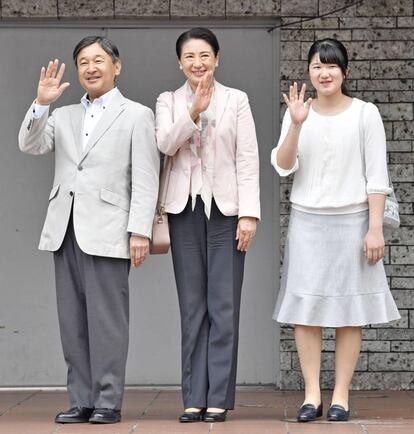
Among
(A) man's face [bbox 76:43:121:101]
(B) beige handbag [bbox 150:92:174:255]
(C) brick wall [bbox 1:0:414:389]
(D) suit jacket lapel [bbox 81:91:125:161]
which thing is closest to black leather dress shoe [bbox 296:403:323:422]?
(B) beige handbag [bbox 150:92:174:255]

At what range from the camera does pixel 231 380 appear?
18.9 feet

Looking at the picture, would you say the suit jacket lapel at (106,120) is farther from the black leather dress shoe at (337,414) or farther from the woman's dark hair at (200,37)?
the black leather dress shoe at (337,414)

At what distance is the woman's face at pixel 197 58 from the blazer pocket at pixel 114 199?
679 mm

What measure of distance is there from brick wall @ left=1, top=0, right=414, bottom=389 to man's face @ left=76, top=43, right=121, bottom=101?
6.01ft

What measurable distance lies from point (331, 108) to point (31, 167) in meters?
2.57

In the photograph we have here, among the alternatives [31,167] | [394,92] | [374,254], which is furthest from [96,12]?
[374,254]

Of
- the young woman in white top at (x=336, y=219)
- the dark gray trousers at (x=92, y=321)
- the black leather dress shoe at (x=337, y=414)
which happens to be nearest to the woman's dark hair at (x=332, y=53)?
the young woman in white top at (x=336, y=219)

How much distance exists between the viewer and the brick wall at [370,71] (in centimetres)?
750

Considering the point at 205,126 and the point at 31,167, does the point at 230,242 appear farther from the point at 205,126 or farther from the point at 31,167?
the point at 31,167

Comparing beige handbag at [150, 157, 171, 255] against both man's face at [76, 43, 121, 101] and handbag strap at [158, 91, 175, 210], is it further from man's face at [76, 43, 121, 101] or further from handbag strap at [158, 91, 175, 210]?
man's face at [76, 43, 121, 101]

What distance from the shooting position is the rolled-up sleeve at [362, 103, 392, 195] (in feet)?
18.5

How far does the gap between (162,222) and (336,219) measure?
0.86 meters

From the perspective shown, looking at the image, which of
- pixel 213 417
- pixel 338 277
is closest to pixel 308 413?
pixel 213 417

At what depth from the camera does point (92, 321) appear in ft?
18.7
